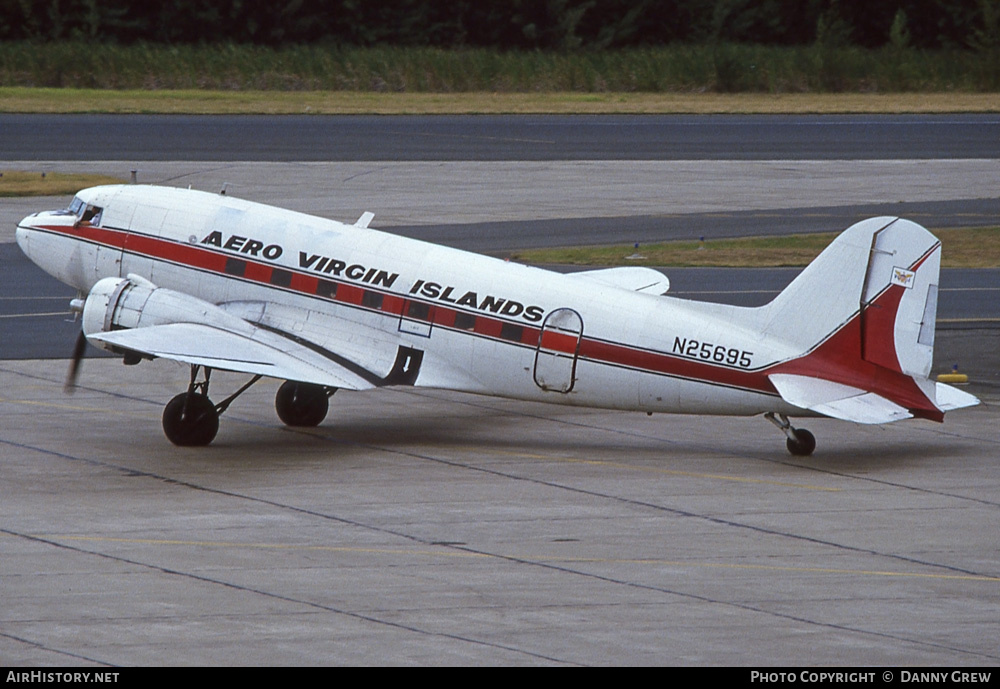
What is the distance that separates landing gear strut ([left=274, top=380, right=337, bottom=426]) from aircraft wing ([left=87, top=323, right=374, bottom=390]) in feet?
4.60

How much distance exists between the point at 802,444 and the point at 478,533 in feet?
21.5

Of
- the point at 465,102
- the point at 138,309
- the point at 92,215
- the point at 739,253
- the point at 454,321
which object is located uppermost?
the point at 92,215

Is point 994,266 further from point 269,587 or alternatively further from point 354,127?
point 354,127

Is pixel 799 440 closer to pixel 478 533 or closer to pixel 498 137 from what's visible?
pixel 478 533

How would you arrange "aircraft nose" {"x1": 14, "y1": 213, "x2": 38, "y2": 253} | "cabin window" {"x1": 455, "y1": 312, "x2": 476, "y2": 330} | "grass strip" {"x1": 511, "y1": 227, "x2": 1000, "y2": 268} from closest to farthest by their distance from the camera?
1. "cabin window" {"x1": 455, "y1": 312, "x2": 476, "y2": 330}
2. "aircraft nose" {"x1": 14, "y1": 213, "x2": 38, "y2": 253}
3. "grass strip" {"x1": 511, "y1": 227, "x2": 1000, "y2": 268}

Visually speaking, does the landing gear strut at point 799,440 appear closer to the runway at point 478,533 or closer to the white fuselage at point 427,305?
the runway at point 478,533

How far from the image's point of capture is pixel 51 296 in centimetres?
3716

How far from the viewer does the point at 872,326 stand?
22.2 meters

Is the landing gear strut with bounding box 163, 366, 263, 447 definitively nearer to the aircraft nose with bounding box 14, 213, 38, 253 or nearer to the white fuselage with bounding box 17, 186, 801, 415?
the white fuselage with bounding box 17, 186, 801, 415

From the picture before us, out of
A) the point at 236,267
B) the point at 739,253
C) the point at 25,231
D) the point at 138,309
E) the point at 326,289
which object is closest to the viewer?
the point at 138,309

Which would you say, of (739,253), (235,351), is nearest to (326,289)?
(235,351)

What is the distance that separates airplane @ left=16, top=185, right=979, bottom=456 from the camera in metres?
22.2

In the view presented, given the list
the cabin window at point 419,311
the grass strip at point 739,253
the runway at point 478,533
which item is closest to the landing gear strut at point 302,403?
the runway at point 478,533

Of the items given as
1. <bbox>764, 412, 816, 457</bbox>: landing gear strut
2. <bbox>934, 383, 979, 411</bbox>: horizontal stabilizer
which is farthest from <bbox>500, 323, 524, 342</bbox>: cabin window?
<bbox>934, 383, 979, 411</bbox>: horizontal stabilizer
